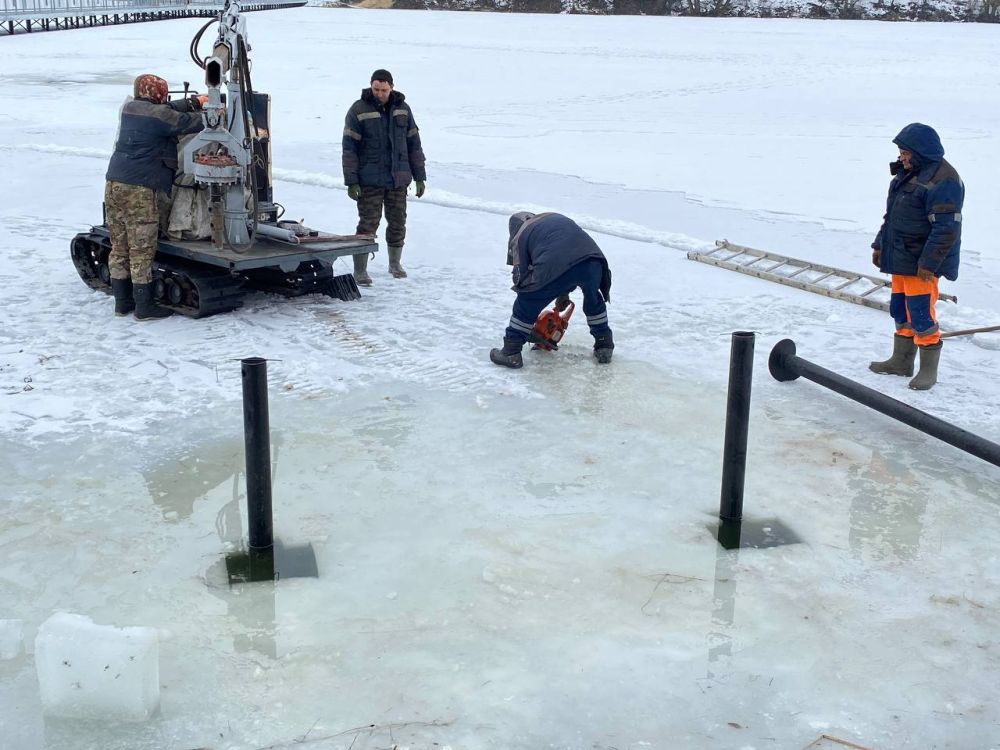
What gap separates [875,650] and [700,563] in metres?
0.75

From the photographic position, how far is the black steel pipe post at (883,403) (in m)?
4.45

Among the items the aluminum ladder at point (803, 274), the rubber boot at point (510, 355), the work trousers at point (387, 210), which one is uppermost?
the work trousers at point (387, 210)

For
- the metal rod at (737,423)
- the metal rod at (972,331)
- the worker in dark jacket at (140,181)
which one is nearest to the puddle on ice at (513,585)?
the metal rod at (737,423)

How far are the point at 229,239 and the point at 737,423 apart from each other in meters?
4.10

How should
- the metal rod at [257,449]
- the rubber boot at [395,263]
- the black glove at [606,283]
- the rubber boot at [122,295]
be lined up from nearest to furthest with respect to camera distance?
the metal rod at [257,449], the black glove at [606,283], the rubber boot at [122,295], the rubber boot at [395,263]

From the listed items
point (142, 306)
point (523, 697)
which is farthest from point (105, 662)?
point (142, 306)

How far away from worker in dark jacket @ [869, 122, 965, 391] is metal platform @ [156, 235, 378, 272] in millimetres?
3423

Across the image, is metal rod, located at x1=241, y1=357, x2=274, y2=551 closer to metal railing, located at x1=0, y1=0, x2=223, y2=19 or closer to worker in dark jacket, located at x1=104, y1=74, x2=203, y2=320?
worker in dark jacket, located at x1=104, y1=74, x2=203, y2=320

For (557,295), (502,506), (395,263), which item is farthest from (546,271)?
(395,263)

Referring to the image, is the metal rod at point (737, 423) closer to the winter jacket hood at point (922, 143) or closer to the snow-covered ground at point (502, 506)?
the snow-covered ground at point (502, 506)

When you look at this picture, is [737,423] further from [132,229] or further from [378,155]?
[378,155]

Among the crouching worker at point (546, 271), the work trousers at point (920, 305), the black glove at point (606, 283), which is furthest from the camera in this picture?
the black glove at point (606, 283)

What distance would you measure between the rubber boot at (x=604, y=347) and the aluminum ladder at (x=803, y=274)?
228cm

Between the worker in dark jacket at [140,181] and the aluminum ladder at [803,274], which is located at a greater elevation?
the worker in dark jacket at [140,181]
